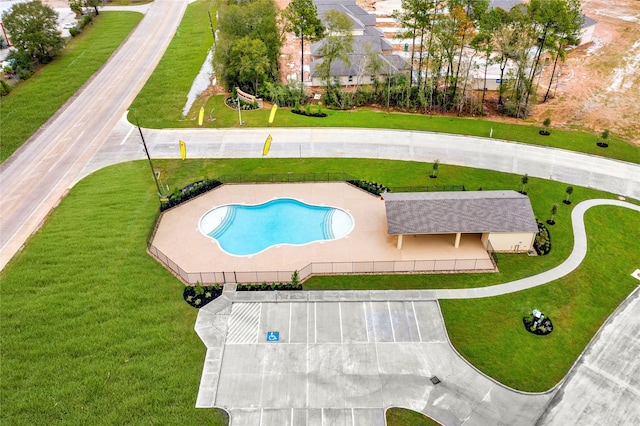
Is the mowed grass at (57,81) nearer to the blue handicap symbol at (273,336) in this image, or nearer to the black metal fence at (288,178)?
the black metal fence at (288,178)

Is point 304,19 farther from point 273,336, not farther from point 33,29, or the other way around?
point 33,29

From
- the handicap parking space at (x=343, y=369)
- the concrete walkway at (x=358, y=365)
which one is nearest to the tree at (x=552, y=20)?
the concrete walkway at (x=358, y=365)

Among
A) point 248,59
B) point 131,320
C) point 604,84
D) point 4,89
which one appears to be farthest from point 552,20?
point 4,89

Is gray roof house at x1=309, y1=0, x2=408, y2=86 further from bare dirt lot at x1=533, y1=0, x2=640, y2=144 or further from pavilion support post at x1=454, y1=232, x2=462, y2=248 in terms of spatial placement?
pavilion support post at x1=454, y1=232, x2=462, y2=248

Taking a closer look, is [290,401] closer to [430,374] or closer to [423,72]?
[430,374]

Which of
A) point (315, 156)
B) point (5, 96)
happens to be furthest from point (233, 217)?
point (5, 96)

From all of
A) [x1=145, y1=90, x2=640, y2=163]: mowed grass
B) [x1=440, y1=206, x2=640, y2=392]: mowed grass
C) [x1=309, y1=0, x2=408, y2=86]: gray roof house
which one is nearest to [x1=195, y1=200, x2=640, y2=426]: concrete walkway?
[x1=440, y1=206, x2=640, y2=392]: mowed grass
